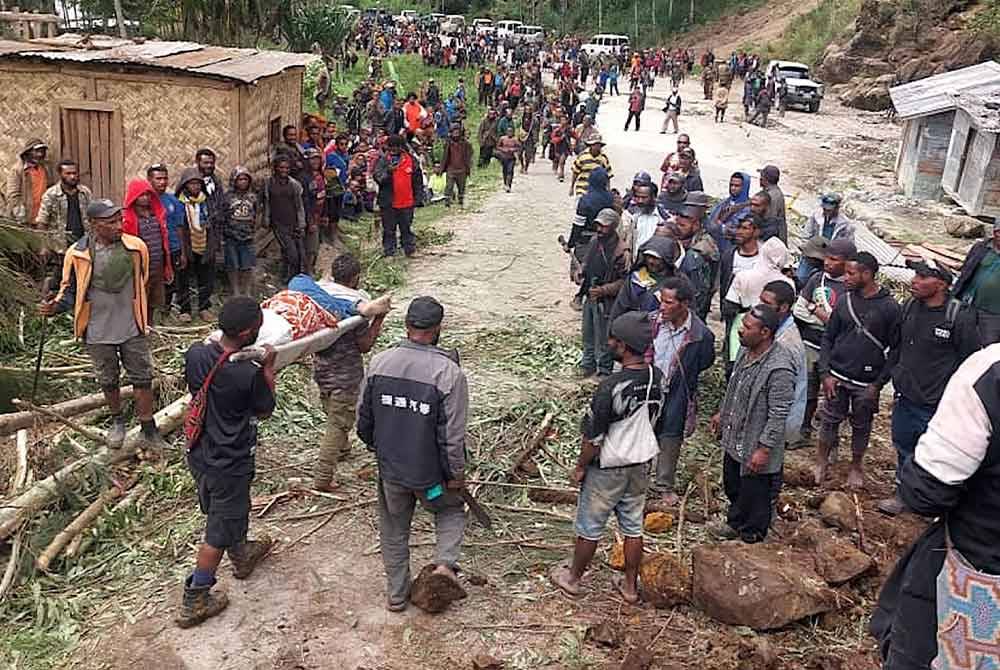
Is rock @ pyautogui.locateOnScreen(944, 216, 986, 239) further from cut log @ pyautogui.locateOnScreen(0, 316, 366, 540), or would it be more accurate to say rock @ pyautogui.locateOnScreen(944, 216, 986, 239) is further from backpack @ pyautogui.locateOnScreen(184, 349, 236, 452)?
backpack @ pyautogui.locateOnScreen(184, 349, 236, 452)

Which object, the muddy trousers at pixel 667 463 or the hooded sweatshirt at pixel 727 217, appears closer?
the muddy trousers at pixel 667 463

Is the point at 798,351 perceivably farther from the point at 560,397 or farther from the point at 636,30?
the point at 636,30

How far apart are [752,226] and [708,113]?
88.3ft

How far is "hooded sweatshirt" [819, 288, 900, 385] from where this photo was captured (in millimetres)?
6352

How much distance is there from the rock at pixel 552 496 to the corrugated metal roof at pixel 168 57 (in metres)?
5.66

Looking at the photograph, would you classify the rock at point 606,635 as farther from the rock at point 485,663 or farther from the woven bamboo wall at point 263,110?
the woven bamboo wall at point 263,110

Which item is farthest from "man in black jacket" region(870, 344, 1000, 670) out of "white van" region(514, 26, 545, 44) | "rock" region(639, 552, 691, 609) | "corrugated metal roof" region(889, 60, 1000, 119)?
"white van" region(514, 26, 545, 44)

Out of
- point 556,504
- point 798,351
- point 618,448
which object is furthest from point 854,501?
point 618,448

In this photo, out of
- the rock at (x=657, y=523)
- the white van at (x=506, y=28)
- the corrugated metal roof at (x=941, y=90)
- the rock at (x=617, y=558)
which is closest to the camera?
the rock at (x=617, y=558)

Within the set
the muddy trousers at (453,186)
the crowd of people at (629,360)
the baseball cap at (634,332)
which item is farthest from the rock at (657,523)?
the muddy trousers at (453,186)

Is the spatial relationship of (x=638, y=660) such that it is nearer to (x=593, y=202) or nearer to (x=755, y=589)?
(x=755, y=589)

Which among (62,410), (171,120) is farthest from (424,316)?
(171,120)

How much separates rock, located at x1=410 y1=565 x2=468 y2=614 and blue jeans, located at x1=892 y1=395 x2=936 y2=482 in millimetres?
3140

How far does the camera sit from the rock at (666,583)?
17.0 ft
